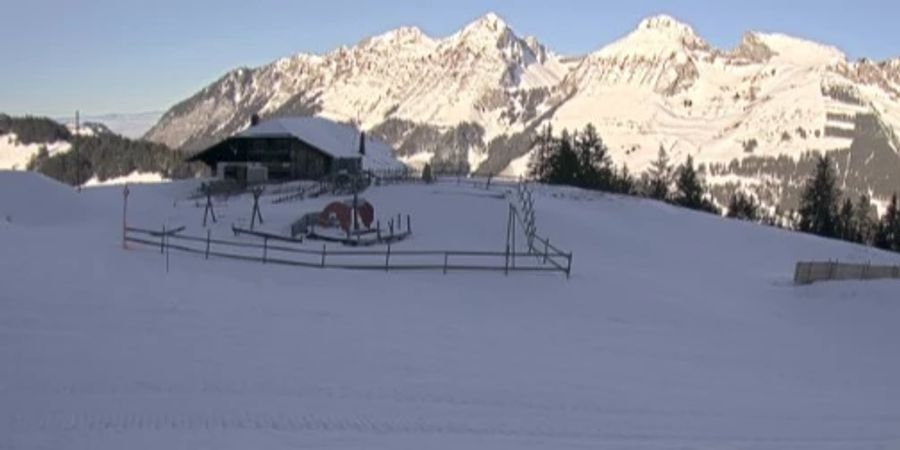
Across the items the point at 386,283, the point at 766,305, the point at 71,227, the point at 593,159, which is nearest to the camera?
the point at 386,283

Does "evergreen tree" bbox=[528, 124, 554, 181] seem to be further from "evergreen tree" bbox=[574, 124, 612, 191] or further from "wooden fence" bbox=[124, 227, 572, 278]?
"wooden fence" bbox=[124, 227, 572, 278]

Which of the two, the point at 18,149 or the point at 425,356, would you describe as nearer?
the point at 425,356

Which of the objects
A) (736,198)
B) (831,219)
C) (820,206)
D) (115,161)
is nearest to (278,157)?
(736,198)

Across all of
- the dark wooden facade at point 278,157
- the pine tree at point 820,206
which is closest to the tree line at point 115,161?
the dark wooden facade at point 278,157

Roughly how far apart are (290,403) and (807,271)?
31.3m

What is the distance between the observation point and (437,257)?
1592 inches

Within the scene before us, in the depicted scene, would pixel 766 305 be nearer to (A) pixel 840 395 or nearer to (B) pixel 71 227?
(A) pixel 840 395

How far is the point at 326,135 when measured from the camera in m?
87.2

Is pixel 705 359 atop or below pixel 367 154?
below

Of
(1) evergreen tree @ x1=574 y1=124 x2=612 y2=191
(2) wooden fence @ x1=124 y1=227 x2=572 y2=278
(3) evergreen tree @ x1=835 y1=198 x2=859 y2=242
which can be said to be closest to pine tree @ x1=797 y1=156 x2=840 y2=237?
(3) evergreen tree @ x1=835 y1=198 x2=859 y2=242

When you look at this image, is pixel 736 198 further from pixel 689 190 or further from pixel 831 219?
pixel 831 219

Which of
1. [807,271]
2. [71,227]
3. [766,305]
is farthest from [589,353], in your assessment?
[71,227]

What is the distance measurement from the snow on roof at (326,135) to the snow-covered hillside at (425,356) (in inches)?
1539

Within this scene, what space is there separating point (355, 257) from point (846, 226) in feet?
198
